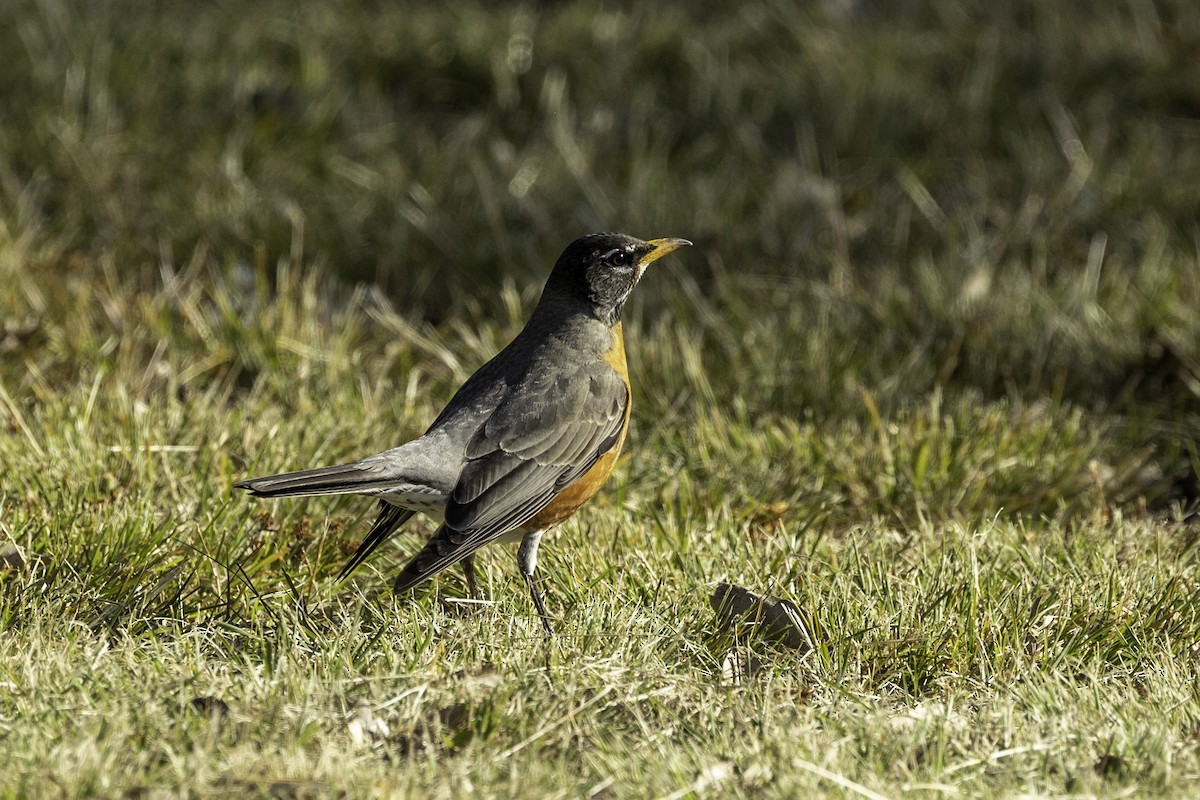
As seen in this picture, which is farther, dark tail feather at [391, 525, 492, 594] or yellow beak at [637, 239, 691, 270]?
yellow beak at [637, 239, 691, 270]

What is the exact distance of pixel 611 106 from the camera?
7.98 metres

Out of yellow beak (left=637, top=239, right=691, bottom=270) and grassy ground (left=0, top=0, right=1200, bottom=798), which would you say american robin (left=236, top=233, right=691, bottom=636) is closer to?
yellow beak (left=637, top=239, right=691, bottom=270)

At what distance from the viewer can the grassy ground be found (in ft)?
10.1

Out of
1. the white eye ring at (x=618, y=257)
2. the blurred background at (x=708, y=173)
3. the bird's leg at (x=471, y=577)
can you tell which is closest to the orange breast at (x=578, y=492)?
the bird's leg at (x=471, y=577)

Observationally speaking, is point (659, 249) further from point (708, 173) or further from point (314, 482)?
point (708, 173)

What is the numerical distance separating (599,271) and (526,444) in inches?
33.9

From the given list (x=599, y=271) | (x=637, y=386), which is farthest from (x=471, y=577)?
(x=637, y=386)

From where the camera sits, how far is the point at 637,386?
213 inches

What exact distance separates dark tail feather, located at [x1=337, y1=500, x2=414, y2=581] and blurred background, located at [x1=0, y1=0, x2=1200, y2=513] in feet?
5.18

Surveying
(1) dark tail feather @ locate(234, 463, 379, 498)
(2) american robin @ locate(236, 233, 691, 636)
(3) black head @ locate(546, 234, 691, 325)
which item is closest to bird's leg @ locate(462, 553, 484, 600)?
(2) american robin @ locate(236, 233, 691, 636)

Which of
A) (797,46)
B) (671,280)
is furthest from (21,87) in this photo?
(797,46)

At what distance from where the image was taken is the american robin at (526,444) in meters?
3.74

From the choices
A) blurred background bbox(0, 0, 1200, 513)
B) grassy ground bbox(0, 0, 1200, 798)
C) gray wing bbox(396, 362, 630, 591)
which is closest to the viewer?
grassy ground bbox(0, 0, 1200, 798)

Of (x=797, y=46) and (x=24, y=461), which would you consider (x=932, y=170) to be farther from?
(x=24, y=461)
